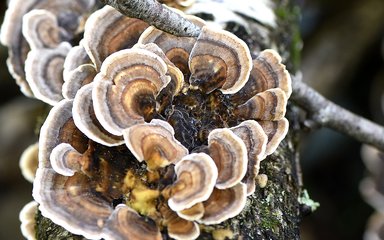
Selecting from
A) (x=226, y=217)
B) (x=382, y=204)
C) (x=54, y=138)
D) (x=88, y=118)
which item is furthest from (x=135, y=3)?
(x=382, y=204)

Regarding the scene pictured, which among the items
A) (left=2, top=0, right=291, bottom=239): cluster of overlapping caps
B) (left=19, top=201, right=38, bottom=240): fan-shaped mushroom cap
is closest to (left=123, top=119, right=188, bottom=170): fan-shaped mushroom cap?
(left=2, top=0, right=291, bottom=239): cluster of overlapping caps

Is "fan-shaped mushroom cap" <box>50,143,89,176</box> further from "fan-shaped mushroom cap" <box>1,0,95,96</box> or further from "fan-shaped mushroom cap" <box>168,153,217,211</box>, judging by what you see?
"fan-shaped mushroom cap" <box>1,0,95,96</box>

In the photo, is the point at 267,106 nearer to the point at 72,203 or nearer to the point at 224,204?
the point at 224,204

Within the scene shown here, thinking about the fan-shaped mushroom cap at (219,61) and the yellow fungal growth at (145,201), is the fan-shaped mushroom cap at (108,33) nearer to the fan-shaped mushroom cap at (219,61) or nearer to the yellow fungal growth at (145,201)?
the fan-shaped mushroom cap at (219,61)

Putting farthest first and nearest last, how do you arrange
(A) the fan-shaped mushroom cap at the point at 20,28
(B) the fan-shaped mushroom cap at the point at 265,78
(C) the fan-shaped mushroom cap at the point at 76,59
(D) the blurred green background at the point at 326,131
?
(D) the blurred green background at the point at 326,131 < (A) the fan-shaped mushroom cap at the point at 20,28 < (C) the fan-shaped mushroom cap at the point at 76,59 < (B) the fan-shaped mushroom cap at the point at 265,78

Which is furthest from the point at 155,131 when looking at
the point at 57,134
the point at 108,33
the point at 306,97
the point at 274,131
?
the point at 306,97

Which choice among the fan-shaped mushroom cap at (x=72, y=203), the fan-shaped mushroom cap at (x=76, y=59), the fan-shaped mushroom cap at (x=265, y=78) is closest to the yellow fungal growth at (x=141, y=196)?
the fan-shaped mushroom cap at (x=72, y=203)
